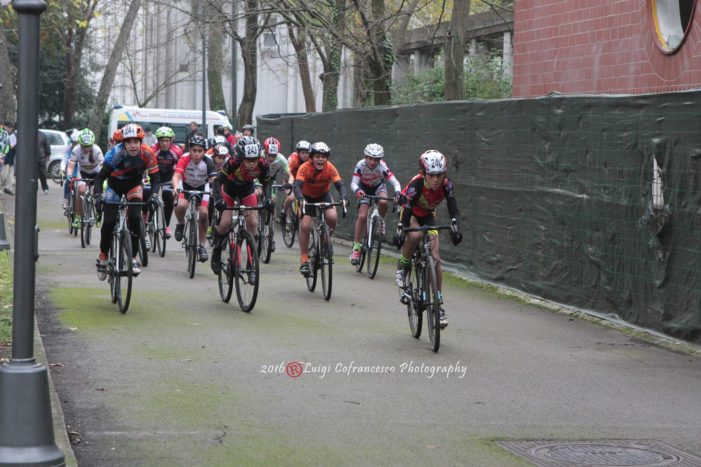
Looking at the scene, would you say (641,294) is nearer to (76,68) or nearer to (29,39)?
(29,39)

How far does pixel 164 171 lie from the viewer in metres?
19.0

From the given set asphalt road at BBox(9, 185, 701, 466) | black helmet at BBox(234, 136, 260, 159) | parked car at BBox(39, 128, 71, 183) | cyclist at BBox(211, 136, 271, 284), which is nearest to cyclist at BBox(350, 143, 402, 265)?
asphalt road at BBox(9, 185, 701, 466)

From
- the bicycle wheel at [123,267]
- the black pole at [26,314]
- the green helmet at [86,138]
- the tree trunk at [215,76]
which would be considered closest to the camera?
the black pole at [26,314]

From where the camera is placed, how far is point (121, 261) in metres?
12.1

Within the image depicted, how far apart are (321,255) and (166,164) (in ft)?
19.0

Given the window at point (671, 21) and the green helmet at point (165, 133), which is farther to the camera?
the green helmet at point (165, 133)

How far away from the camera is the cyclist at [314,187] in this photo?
14336mm

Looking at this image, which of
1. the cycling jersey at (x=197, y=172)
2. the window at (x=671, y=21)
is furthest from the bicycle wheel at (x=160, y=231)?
the window at (x=671, y=21)

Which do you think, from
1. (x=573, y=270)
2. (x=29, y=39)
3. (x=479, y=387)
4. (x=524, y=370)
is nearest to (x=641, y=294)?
(x=573, y=270)

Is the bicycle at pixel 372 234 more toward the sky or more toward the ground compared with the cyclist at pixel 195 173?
more toward the ground

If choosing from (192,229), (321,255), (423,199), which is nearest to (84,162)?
(192,229)

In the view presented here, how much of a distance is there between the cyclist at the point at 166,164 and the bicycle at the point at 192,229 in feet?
4.19

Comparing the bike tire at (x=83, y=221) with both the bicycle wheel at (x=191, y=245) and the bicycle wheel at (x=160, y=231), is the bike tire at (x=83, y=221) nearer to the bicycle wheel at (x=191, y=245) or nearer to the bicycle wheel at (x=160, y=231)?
the bicycle wheel at (x=160, y=231)

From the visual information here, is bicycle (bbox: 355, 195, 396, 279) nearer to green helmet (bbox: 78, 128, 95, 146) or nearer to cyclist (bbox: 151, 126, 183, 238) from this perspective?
cyclist (bbox: 151, 126, 183, 238)
